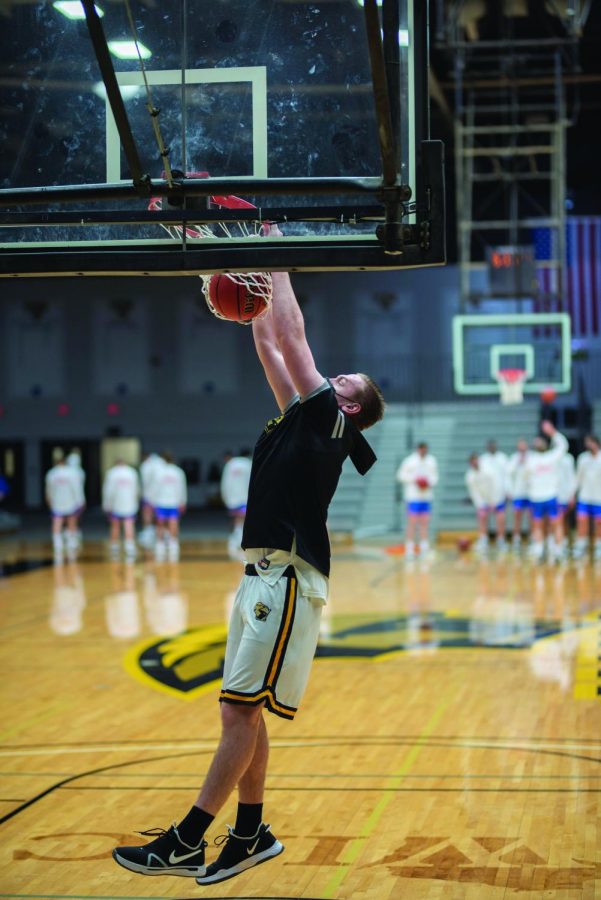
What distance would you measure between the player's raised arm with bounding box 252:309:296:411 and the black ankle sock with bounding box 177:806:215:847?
1273mm

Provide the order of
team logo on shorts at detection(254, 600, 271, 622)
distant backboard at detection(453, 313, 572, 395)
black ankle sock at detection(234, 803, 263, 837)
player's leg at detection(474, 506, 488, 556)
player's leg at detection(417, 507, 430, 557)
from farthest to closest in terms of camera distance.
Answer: player's leg at detection(474, 506, 488, 556) < player's leg at detection(417, 507, 430, 557) < distant backboard at detection(453, 313, 572, 395) < black ankle sock at detection(234, 803, 263, 837) < team logo on shorts at detection(254, 600, 271, 622)

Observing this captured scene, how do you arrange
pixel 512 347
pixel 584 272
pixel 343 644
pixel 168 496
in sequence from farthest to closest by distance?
pixel 584 272 → pixel 168 496 → pixel 512 347 → pixel 343 644

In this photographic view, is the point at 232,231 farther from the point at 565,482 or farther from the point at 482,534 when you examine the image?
the point at 482,534

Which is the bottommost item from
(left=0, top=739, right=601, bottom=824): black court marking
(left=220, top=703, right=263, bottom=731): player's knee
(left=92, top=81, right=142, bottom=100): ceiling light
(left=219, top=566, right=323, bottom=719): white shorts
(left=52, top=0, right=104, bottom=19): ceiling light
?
(left=0, top=739, right=601, bottom=824): black court marking

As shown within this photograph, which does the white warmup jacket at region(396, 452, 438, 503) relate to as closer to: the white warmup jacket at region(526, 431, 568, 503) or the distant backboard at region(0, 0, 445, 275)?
the white warmup jacket at region(526, 431, 568, 503)

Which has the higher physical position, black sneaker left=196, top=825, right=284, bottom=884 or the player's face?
the player's face

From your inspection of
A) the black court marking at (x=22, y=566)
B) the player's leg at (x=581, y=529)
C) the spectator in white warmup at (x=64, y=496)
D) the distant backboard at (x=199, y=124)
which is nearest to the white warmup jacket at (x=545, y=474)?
the player's leg at (x=581, y=529)

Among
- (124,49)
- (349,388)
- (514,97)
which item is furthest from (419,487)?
(124,49)

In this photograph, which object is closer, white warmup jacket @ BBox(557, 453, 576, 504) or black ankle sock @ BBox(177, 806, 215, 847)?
black ankle sock @ BBox(177, 806, 215, 847)

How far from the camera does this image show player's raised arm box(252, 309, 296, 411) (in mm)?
3689

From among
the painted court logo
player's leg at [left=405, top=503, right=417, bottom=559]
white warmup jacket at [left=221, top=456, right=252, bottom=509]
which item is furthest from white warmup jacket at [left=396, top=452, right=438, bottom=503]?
the painted court logo

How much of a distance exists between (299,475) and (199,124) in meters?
1.15

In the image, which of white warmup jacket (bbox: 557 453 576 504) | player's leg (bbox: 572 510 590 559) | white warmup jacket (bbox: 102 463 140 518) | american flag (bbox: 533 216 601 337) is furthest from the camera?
american flag (bbox: 533 216 601 337)

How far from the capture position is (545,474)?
16.2 meters
